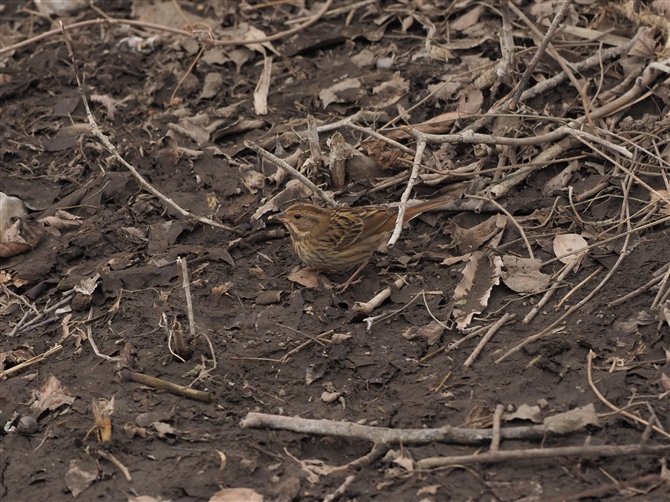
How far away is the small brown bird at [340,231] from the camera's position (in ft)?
21.0

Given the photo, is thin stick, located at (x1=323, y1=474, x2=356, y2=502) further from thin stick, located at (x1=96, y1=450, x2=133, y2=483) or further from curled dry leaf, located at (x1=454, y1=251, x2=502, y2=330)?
curled dry leaf, located at (x1=454, y1=251, x2=502, y2=330)

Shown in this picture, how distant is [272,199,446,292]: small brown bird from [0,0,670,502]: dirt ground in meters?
0.20

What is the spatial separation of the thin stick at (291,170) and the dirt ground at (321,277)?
15.2 inches

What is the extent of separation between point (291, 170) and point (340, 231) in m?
0.62

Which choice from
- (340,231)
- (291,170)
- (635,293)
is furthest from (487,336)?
(291,170)

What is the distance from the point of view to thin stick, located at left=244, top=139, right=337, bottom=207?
642 centimetres

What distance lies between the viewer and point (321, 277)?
667 centimetres

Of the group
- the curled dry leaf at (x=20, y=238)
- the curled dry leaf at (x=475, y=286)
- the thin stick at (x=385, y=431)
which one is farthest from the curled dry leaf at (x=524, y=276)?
the curled dry leaf at (x=20, y=238)

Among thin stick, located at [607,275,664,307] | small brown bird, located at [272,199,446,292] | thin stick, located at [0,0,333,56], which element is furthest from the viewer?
thin stick, located at [0,0,333,56]

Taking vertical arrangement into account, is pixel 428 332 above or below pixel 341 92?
below

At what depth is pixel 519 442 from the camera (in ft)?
15.1

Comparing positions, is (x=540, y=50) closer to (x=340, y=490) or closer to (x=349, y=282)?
(x=349, y=282)

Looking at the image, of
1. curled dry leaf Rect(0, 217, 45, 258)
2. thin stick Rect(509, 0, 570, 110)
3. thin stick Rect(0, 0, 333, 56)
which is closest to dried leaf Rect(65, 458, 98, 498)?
curled dry leaf Rect(0, 217, 45, 258)

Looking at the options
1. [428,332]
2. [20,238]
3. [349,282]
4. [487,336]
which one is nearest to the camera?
[487,336]
